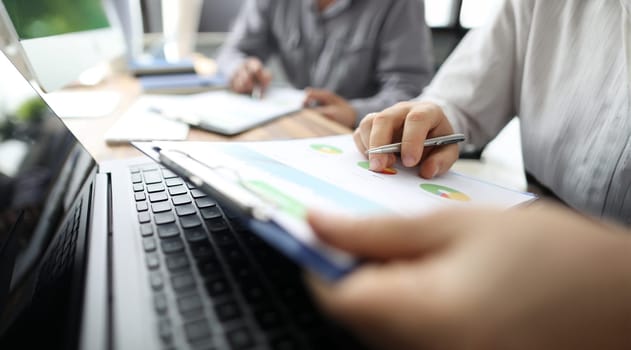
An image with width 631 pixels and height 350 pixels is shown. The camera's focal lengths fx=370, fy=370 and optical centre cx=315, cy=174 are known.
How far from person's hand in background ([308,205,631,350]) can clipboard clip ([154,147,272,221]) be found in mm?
65

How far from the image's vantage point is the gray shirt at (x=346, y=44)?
3.47ft

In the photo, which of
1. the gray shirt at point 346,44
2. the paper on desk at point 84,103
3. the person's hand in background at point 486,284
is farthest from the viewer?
the gray shirt at point 346,44

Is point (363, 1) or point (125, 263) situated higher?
point (363, 1)

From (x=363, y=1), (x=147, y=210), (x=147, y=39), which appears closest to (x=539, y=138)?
(x=147, y=210)

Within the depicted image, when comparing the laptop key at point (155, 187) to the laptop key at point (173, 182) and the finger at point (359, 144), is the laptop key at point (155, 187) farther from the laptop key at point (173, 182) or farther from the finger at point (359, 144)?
the finger at point (359, 144)

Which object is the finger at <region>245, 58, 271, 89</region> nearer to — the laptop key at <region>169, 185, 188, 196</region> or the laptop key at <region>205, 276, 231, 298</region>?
the laptop key at <region>169, 185, 188, 196</region>

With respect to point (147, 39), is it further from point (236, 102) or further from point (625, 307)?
point (625, 307)

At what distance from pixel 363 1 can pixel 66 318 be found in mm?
1104

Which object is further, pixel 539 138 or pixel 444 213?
pixel 539 138

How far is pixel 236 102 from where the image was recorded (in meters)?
0.83

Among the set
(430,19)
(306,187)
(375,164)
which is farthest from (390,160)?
(430,19)

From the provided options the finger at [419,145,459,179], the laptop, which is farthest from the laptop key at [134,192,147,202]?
the finger at [419,145,459,179]

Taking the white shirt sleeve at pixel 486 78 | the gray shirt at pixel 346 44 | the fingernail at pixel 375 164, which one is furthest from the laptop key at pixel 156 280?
the gray shirt at pixel 346 44

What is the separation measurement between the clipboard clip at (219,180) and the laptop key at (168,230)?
2.1 inches
